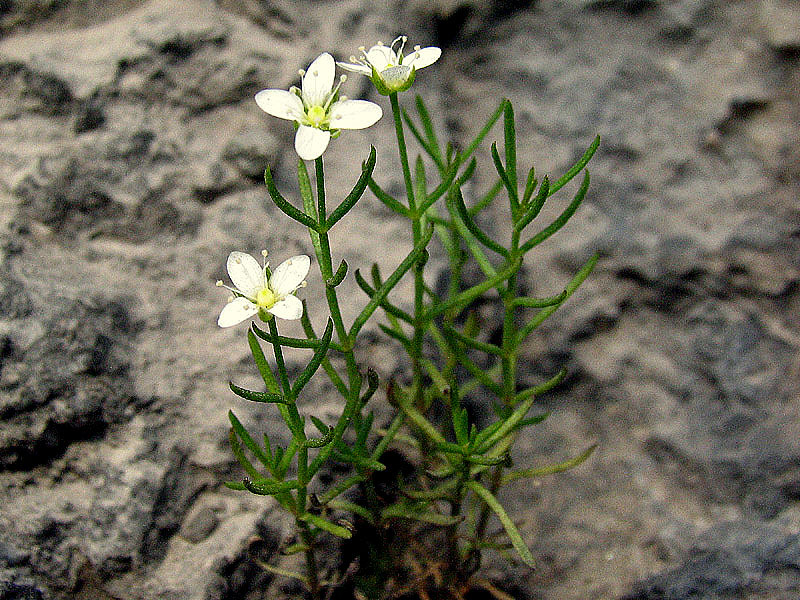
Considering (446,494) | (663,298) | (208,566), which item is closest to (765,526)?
(663,298)

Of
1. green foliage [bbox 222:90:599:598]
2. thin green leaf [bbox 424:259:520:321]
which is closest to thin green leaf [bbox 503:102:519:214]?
green foliage [bbox 222:90:599:598]

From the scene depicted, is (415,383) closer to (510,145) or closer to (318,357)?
(318,357)

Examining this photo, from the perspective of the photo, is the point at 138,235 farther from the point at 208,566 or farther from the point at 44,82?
the point at 208,566

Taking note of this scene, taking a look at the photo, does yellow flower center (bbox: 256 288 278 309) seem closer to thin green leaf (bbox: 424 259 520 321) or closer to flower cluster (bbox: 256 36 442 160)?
flower cluster (bbox: 256 36 442 160)

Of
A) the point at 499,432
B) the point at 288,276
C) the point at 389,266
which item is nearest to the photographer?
the point at 288,276

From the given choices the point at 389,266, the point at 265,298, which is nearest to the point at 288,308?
the point at 265,298

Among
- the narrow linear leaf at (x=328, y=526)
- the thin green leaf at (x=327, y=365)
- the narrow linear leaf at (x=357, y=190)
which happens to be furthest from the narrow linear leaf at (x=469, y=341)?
the narrow linear leaf at (x=328, y=526)
